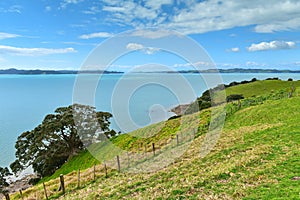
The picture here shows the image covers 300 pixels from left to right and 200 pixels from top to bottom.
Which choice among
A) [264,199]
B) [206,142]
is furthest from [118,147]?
[264,199]

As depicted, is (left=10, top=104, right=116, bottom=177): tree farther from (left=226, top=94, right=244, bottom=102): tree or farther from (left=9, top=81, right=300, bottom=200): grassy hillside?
(left=226, top=94, right=244, bottom=102): tree

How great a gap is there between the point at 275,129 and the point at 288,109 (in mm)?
8089

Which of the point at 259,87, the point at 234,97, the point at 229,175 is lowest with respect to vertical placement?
the point at 229,175

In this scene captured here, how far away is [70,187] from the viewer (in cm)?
1975

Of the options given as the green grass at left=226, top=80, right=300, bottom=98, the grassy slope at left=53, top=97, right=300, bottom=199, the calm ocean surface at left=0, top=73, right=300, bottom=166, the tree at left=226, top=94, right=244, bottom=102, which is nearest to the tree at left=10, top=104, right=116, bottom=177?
the calm ocean surface at left=0, top=73, right=300, bottom=166

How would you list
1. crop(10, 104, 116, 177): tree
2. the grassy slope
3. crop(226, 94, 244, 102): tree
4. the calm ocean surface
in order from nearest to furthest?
the grassy slope, the calm ocean surface, crop(10, 104, 116, 177): tree, crop(226, 94, 244, 102): tree

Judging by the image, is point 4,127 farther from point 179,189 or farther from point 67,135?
point 179,189

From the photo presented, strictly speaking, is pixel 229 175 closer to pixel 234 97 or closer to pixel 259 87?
pixel 234 97

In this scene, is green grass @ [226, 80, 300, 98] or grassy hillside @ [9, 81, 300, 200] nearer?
grassy hillside @ [9, 81, 300, 200]

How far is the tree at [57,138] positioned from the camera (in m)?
48.6

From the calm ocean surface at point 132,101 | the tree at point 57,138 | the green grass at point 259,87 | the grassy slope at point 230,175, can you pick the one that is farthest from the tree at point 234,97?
the grassy slope at point 230,175

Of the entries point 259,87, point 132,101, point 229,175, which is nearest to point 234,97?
point 259,87

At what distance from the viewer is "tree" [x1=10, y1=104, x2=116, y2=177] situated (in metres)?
48.6

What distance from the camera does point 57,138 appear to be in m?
50.5
